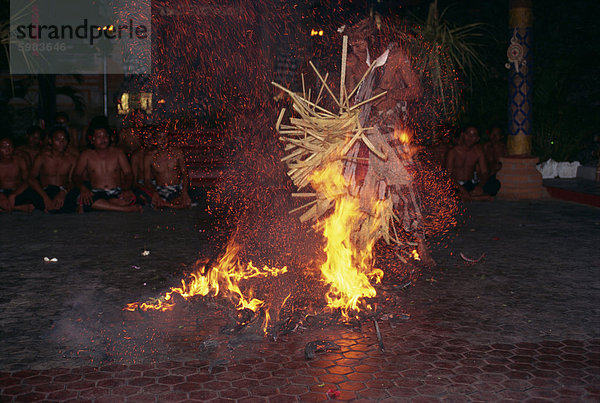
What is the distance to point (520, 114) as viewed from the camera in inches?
442

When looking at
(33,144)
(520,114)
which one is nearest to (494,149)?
(520,114)

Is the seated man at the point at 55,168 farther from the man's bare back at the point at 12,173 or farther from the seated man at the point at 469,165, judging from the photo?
the seated man at the point at 469,165

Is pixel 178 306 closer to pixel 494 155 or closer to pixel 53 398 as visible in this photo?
pixel 53 398

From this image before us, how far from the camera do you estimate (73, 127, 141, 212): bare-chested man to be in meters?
9.91

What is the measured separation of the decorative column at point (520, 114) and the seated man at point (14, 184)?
7447mm

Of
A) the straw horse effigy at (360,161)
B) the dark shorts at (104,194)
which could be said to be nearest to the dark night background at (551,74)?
the dark shorts at (104,194)

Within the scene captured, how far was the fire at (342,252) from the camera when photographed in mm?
4973

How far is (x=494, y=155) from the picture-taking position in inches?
461

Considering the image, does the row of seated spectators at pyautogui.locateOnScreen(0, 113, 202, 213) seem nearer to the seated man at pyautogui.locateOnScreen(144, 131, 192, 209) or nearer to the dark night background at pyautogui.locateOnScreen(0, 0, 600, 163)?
the seated man at pyautogui.locateOnScreen(144, 131, 192, 209)

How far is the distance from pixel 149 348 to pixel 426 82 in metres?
5.26

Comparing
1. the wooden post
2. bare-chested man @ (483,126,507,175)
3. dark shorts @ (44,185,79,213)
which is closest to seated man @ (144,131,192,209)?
dark shorts @ (44,185,79,213)

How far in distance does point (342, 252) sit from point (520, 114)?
7.11 m

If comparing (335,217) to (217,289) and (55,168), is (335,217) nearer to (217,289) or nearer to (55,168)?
(217,289)

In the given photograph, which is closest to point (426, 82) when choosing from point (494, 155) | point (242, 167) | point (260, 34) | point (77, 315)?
point (494, 155)
